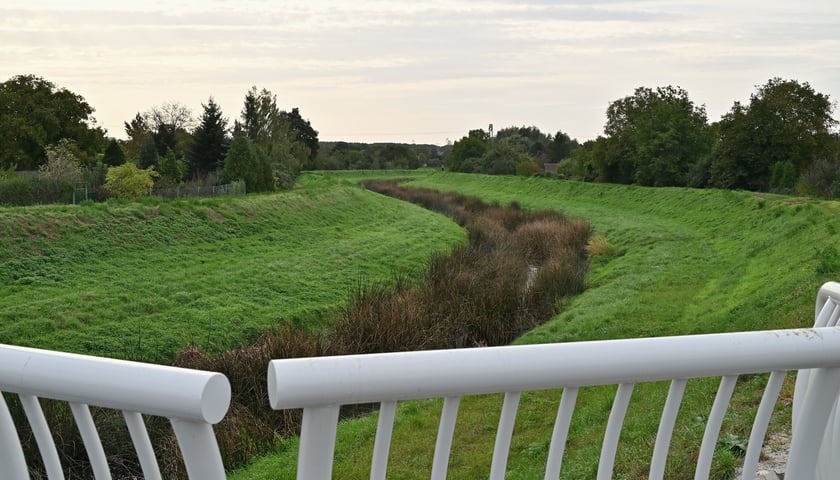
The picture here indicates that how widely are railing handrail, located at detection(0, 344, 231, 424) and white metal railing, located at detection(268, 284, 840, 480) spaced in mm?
90

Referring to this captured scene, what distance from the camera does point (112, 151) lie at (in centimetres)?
2741

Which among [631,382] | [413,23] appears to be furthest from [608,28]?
[631,382]

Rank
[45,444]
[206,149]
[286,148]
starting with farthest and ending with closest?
1. [286,148]
2. [206,149]
3. [45,444]

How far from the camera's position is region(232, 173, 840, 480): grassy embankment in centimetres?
564

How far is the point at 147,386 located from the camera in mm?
1059

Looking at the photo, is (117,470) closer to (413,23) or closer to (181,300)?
(181,300)

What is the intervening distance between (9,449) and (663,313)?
1160 cm

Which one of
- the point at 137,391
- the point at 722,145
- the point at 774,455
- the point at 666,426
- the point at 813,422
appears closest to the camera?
the point at 137,391

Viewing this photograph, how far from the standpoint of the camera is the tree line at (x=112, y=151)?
70.1 feet

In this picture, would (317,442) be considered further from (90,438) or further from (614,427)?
(614,427)

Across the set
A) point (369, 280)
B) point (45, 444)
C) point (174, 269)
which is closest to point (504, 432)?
point (45, 444)

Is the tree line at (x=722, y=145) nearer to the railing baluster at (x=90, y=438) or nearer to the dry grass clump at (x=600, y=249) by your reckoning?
the dry grass clump at (x=600, y=249)

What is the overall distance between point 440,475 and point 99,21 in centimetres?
2773

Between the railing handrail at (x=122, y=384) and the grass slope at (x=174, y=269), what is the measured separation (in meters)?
9.07
